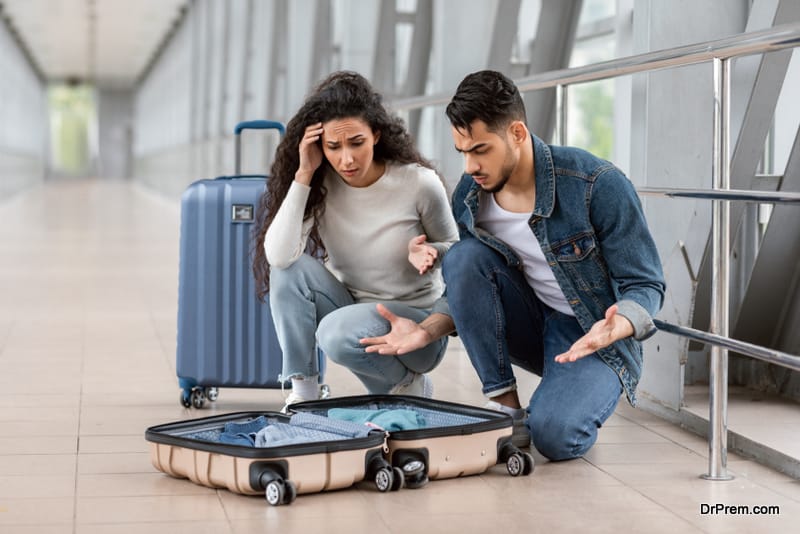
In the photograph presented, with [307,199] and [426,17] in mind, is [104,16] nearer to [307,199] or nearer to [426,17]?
[426,17]

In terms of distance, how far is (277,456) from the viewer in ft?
6.80

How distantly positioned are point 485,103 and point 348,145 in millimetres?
399

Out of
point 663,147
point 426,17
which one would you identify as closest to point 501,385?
point 663,147

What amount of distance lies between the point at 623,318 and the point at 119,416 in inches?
51.6

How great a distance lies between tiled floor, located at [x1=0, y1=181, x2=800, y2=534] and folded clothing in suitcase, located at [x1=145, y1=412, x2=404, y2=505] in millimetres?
29

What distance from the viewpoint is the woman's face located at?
8.48 feet

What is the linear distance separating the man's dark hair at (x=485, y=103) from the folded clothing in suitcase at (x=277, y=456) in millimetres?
613

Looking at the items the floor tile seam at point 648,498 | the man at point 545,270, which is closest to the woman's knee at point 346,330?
the man at point 545,270

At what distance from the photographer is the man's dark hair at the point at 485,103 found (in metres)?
2.31

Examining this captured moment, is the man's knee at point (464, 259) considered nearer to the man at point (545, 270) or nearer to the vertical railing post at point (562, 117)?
the man at point (545, 270)

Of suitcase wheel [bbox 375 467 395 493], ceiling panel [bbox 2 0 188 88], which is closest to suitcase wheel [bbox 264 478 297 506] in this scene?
suitcase wheel [bbox 375 467 395 493]

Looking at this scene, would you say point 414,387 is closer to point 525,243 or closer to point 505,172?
point 525,243

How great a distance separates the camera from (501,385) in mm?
2555

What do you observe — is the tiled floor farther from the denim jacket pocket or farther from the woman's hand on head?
the woman's hand on head
